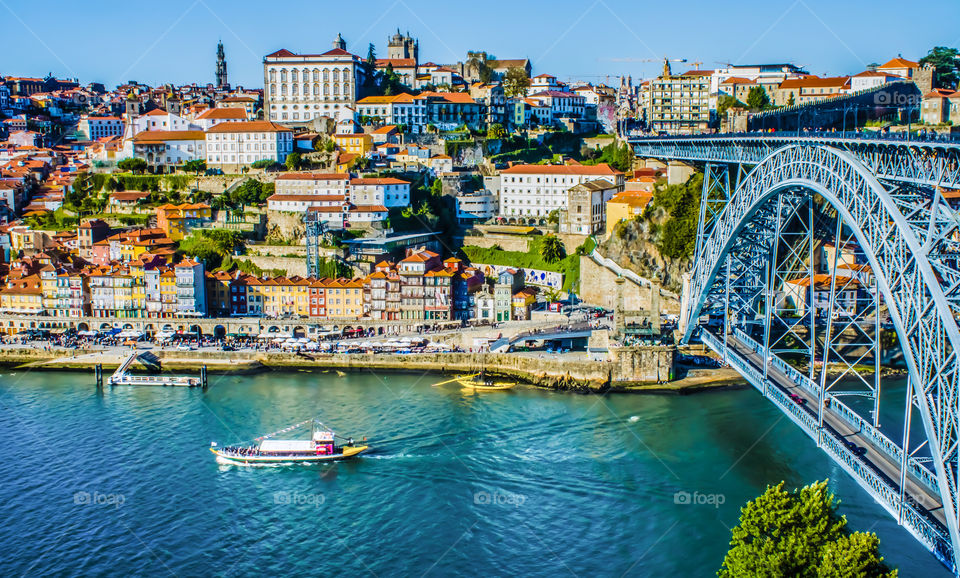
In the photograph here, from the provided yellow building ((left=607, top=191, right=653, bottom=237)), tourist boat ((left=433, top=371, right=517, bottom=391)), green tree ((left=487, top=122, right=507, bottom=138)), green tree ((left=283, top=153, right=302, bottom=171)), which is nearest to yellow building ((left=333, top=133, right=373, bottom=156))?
green tree ((left=283, top=153, right=302, bottom=171))

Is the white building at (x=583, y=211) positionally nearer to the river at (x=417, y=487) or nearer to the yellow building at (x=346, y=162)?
the yellow building at (x=346, y=162)

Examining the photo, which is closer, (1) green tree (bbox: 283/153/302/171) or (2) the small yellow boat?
(2) the small yellow boat

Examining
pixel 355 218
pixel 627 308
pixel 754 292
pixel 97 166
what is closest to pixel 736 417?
pixel 754 292

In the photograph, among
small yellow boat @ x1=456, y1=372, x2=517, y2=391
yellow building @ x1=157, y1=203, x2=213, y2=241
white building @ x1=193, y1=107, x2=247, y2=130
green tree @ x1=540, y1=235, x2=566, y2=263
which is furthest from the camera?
white building @ x1=193, y1=107, x2=247, y2=130

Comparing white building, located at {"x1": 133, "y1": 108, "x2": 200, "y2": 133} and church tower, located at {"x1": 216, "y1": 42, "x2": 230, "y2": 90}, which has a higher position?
church tower, located at {"x1": 216, "y1": 42, "x2": 230, "y2": 90}

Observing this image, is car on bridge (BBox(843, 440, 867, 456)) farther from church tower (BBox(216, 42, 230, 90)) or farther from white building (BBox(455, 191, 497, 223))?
church tower (BBox(216, 42, 230, 90))
